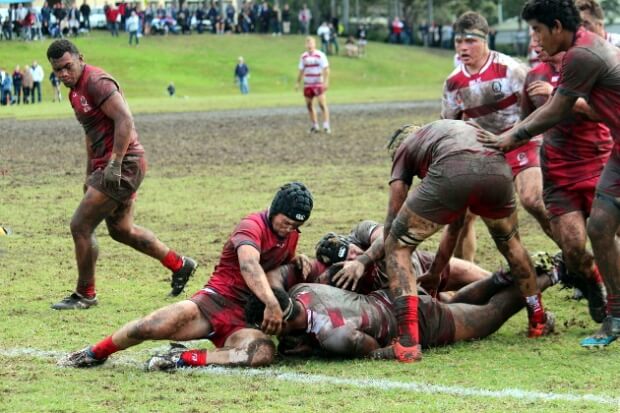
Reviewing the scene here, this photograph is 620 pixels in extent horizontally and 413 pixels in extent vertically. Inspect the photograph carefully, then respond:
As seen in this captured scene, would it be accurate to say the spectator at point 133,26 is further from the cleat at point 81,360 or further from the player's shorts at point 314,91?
the cleat at point 81,360

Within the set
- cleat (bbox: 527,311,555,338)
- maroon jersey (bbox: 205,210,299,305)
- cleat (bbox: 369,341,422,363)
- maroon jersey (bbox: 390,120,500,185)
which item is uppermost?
maroon jersey (bbox: 390,120,500,185)

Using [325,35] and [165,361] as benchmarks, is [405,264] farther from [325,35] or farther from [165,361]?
[325,35]

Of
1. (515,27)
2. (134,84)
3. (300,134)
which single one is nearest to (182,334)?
(300,134)

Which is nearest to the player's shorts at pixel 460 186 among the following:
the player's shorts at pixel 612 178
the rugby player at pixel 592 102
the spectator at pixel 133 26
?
the rugby player at pixel 592 102

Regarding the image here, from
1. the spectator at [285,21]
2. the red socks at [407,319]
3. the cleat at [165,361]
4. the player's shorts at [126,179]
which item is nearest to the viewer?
the cleat at [165,361]

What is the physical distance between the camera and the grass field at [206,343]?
7160 mm

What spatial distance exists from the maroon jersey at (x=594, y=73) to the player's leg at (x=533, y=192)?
2146 mm

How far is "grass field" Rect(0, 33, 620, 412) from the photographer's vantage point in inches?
282

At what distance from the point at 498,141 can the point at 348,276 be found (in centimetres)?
138

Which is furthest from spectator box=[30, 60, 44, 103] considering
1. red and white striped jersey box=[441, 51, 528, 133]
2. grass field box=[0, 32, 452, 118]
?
red and white striped jersey box=[441, 51, 528, 133]

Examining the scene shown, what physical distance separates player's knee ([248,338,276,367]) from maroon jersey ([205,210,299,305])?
371 mm

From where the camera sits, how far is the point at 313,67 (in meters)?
28.2

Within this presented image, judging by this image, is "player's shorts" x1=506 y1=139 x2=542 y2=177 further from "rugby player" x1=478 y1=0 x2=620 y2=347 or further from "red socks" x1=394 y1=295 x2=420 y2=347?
"red socks" x1=394 y1=295 x2=420 y2=347

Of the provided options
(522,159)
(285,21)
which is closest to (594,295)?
(522,159)
